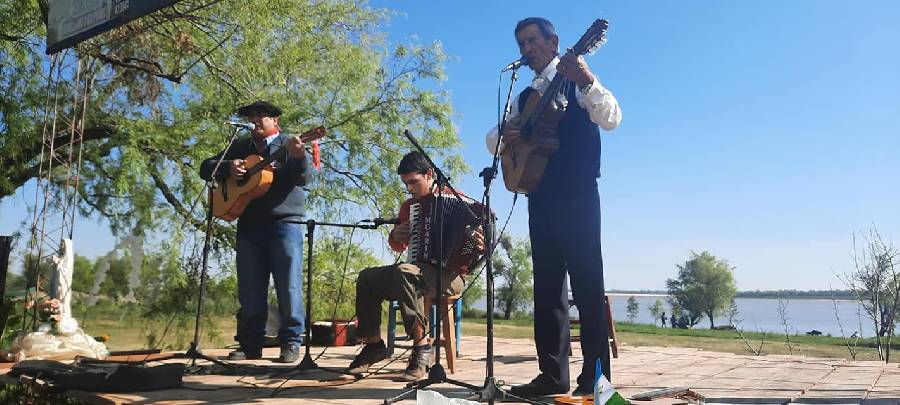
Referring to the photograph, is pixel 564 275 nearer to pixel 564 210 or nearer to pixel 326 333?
pixel 564 210

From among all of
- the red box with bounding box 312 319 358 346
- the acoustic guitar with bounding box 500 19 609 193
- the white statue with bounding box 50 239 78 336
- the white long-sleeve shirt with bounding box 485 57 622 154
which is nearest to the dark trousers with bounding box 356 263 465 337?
the acoustic guitar with bounding box 500 19 609 193

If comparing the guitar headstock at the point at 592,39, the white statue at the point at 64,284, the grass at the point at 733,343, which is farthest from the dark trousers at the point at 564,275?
the grass at the point at 733,343

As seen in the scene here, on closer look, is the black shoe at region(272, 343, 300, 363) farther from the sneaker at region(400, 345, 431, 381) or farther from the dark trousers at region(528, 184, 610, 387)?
the dark trousers at region(528, 184, 610, 387)

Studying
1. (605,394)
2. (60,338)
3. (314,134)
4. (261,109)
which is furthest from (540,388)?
(60,338)

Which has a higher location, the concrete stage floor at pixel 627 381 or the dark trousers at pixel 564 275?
the dark trousers at pixel 564 275

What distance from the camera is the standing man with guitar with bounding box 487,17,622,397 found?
113 inches

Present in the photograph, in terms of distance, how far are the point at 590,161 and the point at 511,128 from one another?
1.21 ft

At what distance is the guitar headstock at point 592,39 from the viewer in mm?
2732

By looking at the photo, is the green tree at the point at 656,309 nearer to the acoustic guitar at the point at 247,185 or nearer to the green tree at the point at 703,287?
the green tree at the point at 703,287

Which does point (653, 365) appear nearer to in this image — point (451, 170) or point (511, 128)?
point (511, 128)

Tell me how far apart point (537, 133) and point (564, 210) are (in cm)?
35

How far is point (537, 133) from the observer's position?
2.90 m

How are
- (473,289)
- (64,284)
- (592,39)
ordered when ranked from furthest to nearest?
1. (473,289)
2. (64,284)
3. (592,39)

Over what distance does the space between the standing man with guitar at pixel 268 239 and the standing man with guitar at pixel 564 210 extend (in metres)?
1.79
